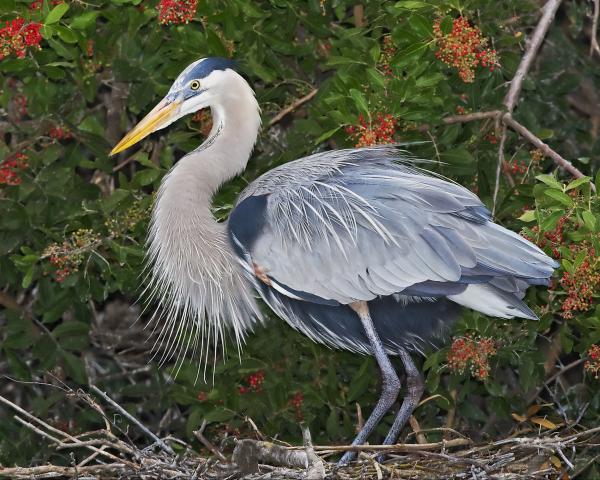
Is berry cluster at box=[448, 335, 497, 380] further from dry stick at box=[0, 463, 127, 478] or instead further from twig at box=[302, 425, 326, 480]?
dry stick at box=[0, 463, 127, 478]

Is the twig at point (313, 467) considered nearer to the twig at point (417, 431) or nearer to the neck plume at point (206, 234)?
the twig at point (417, 431)

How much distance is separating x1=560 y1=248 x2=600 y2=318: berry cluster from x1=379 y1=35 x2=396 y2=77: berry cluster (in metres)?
1.01

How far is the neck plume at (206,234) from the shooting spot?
Result: 5.30 m

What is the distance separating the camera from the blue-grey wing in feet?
15.8

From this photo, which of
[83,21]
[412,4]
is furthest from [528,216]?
[83,21]

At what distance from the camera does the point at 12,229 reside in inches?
213

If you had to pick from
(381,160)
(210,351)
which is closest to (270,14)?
(381,160)

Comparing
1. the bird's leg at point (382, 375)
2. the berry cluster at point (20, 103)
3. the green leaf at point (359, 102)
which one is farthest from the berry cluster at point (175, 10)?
the bird's leg at point (382, 375)

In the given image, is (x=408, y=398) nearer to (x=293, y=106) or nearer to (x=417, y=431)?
(x=417, y=431)

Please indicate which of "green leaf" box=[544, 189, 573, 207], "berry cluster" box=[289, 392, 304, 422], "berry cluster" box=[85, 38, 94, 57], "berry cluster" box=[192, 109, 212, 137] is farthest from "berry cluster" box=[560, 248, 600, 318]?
"berry cluster" box=[85, 38, 94, 57]

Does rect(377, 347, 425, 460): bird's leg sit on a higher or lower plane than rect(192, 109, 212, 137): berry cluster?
lower

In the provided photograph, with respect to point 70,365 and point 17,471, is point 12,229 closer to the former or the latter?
point 70,365

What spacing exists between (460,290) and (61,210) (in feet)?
5.33

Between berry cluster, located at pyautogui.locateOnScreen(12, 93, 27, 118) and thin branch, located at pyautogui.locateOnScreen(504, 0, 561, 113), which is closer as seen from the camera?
thin branch, located at pyautogui.locateOnScreen(504, 0, 561, 113)
